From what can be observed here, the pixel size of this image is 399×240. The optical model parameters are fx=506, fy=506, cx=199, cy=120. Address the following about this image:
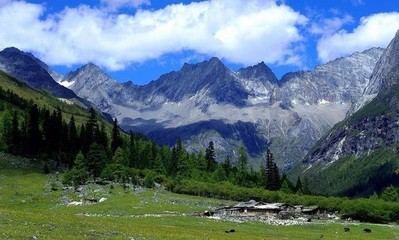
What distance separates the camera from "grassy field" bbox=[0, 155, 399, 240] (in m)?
50.0

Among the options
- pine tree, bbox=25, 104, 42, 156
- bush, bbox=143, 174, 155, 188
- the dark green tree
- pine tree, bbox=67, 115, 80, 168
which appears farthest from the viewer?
pine tree, bbox=67, 115, 80, 168

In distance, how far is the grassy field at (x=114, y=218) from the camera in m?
50.0

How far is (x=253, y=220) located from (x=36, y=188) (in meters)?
56.9

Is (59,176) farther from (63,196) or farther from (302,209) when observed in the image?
(302,209)

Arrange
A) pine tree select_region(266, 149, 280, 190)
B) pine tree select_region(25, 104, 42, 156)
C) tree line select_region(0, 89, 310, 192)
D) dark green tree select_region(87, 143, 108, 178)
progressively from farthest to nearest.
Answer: pine tree select_region(266, 149, 280, 190)
pine tree select_region(25, 104, 42, 156)
tree line select_region(0, 89, 310, 192)
dark green tree select_region(87, 143, 108, 178)

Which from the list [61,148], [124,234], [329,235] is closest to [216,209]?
[329,235]

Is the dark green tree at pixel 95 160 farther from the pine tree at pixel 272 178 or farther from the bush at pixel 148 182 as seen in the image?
the pine tree at pixel 272 178

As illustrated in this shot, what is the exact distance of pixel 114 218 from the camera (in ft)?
278

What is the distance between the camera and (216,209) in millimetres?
108812

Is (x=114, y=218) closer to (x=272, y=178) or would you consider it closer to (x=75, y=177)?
(x=75, y=177)

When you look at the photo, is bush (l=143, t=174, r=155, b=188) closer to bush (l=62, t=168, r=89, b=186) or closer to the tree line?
the tree line

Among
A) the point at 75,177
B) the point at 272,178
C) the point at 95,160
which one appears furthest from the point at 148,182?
the point at 272,178

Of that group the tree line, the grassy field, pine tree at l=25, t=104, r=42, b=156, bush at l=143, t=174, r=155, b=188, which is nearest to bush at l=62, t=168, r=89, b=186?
the tree line

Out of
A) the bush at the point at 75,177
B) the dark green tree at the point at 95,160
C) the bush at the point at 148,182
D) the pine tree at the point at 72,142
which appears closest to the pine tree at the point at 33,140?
the pine tree at the point at 72,142
